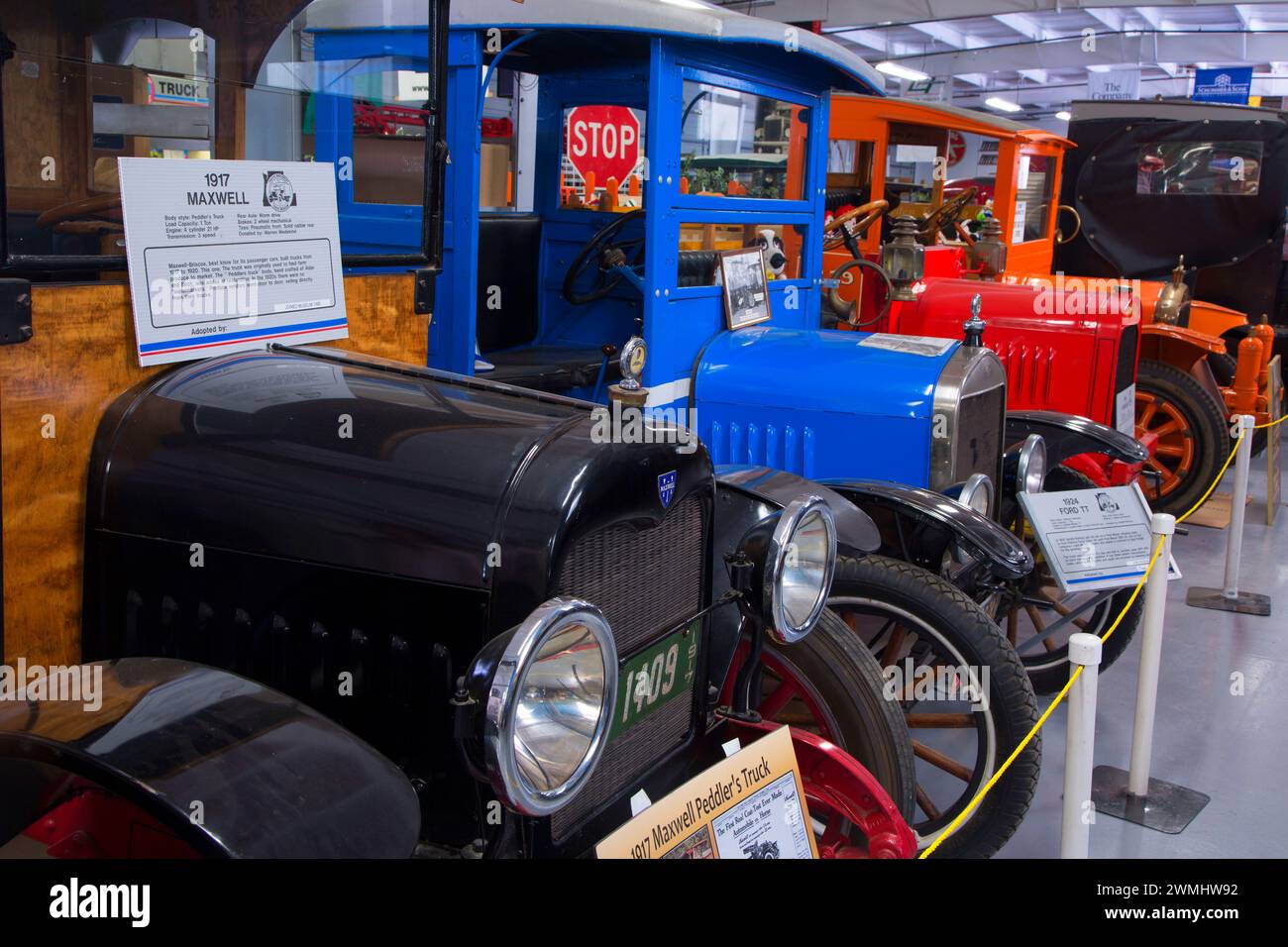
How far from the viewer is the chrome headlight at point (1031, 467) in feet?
11.4

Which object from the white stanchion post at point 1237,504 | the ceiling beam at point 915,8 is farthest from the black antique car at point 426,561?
the ceiling beam at point 915,8

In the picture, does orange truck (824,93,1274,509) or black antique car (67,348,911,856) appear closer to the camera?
black antique car (67,348,911,856)

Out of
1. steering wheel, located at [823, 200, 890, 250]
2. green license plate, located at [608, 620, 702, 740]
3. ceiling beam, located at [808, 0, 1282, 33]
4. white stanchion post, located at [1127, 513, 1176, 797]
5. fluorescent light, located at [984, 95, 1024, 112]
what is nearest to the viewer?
green license plate, located at [608, 620, 702, 740]

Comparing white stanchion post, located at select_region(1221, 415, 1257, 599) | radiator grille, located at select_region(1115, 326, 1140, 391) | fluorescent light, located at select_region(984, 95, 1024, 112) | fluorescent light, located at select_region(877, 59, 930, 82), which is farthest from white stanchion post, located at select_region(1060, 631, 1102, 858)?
fluorescent light, located at select_region(984, 95, 1024, 112)

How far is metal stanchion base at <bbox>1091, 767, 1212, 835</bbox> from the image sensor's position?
2.87 meters

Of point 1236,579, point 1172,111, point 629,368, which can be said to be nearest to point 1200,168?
point 1172,111

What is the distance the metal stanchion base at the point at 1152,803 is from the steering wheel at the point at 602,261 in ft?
6.97

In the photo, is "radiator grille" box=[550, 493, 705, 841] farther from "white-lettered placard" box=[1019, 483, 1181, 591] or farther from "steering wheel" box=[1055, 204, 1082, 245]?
"steering wheel" box=[1055, 204, 1082, 245]

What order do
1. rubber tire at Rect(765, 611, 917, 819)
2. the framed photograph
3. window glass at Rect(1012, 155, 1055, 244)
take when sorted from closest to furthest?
rubber tire at Rect(765, 611, 917, 819)
the framed photograph
window glass at Rect(1012, 155, 1055, 244)

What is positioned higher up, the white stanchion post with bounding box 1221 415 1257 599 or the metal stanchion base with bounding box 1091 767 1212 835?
the white stanchion post with bounding box 1221 415 1257 599

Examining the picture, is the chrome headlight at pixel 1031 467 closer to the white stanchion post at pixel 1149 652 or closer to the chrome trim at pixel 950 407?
the chrome trim at pixel 950 407

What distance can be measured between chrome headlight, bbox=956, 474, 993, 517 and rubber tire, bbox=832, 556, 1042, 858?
2.05 ft

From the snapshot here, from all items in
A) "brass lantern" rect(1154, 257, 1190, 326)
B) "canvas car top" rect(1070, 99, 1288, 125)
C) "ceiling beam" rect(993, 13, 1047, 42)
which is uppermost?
"ceiling beam" rect(993, 13, 1047, 42)

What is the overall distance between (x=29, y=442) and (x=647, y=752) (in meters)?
1.07
